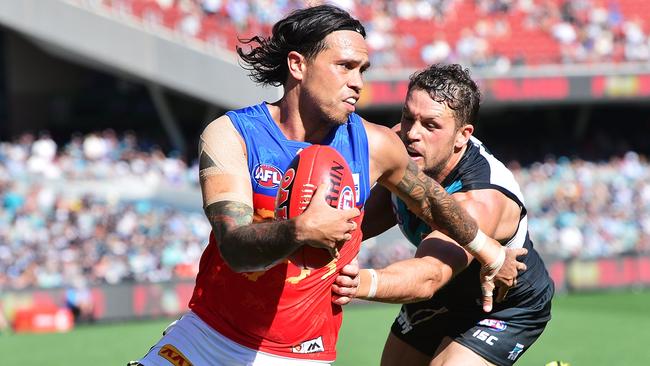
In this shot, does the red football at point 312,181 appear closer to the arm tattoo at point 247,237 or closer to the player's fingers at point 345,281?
the arm tattoo at point 247,237

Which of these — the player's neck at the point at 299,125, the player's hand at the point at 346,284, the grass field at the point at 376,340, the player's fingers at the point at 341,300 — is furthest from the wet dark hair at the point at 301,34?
the grass field at the point at 376,340

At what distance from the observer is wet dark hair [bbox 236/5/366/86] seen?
4852mm

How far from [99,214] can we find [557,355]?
10.1 metres

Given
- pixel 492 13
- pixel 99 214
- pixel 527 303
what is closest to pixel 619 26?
pixel 492 13

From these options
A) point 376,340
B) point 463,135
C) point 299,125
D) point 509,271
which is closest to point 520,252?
point 509,271

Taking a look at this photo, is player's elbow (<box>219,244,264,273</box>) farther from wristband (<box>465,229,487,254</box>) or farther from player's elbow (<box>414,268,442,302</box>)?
wristband (<box>465,229,487,254</box>)

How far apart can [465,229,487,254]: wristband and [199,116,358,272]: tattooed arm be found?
1370mm

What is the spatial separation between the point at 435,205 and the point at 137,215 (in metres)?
16.2

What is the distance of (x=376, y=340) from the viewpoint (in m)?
15.5

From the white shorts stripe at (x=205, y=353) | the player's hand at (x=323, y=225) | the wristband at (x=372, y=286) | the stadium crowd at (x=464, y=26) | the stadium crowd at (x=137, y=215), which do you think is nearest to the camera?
the player's hand at (x=323, y=225)

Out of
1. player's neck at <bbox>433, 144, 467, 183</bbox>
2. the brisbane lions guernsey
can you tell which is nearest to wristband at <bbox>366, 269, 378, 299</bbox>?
the brisbane lions guernsey

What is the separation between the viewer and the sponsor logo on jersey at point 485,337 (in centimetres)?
615

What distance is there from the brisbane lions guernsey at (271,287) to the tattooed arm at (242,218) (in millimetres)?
101

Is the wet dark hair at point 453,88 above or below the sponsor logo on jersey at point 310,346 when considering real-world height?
above
